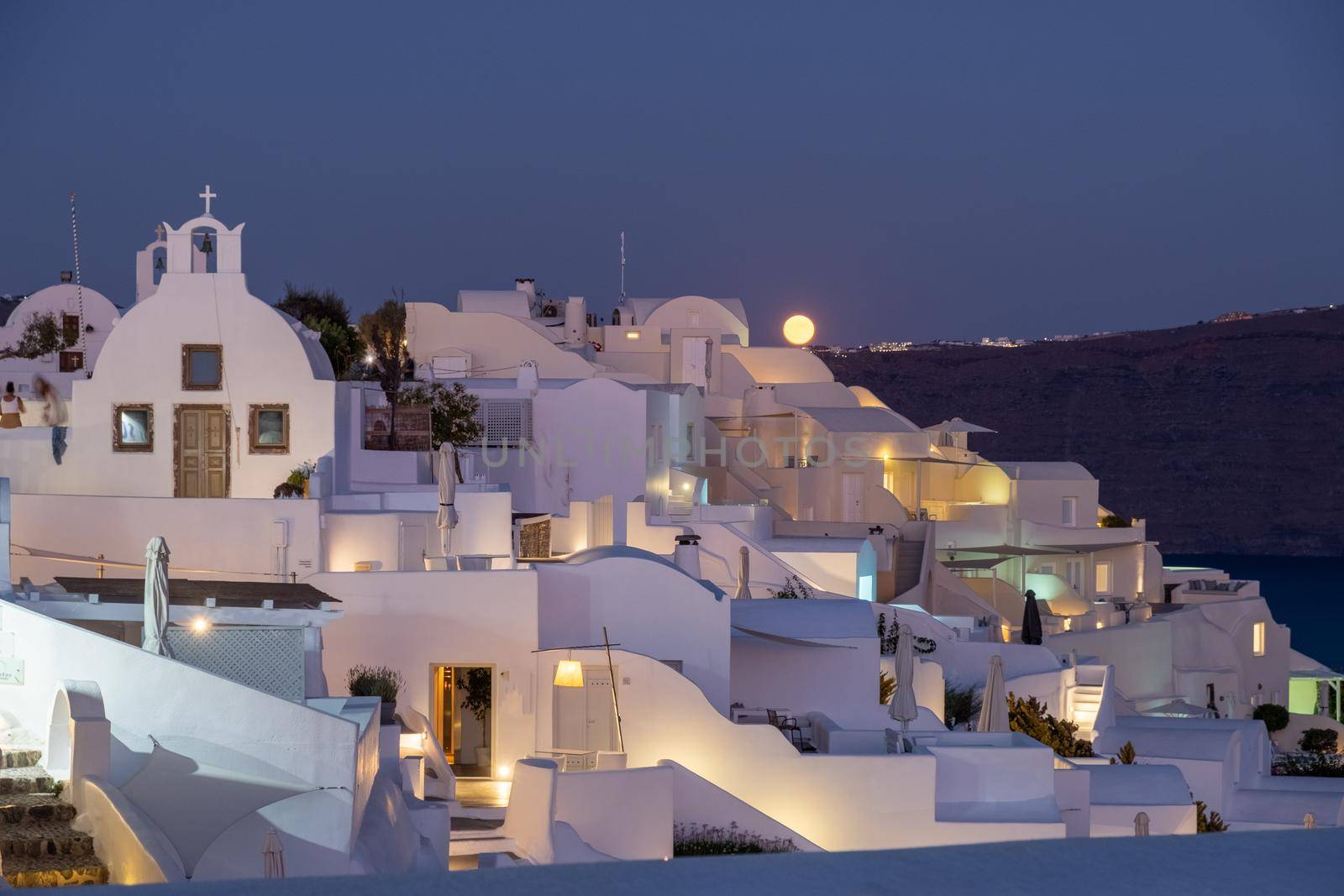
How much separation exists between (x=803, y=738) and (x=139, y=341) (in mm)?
10178

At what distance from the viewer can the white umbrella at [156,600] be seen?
12.4 metres

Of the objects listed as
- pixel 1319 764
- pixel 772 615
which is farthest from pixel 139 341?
pixel 1319 764

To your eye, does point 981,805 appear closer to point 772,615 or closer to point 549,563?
point 772,615

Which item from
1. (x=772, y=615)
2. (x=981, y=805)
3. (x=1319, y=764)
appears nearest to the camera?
(x=981, y=805)

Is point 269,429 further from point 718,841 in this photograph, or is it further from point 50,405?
point 718,841

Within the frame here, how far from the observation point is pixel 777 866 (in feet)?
9.36

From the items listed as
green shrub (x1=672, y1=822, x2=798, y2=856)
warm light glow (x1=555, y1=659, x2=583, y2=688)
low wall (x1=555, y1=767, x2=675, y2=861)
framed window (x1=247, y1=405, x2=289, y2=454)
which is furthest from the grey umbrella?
framed window (x1=247, y1=405, x2=289, y2=454)

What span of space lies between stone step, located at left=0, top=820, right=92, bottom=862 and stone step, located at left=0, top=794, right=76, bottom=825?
0.19 feet

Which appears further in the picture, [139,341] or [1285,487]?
[1285,487]

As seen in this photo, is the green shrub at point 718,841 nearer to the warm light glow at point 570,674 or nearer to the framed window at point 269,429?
the warm light glow at point 570,674

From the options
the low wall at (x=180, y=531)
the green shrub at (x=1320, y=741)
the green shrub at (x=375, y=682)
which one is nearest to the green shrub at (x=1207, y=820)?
the green shrub at (x=375, y=682)

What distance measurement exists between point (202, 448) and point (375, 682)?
587 centimetres

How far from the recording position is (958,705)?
23891 millimetres

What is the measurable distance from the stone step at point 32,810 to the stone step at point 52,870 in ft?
1.76
